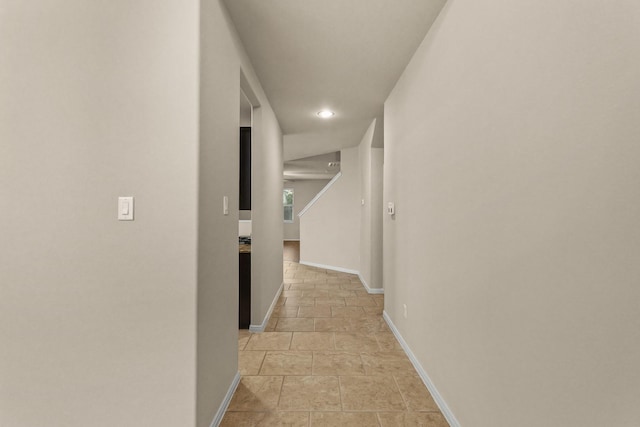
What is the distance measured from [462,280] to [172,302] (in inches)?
58.5

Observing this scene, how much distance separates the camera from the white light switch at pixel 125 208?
5.07 ft

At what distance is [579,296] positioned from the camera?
978 mm

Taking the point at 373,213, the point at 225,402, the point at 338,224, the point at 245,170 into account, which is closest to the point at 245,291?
the point at 245,170

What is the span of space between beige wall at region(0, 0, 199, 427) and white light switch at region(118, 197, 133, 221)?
33mm

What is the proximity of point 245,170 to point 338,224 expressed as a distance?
11.0 feet

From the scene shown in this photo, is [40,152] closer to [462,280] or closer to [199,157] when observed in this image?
[199,157]

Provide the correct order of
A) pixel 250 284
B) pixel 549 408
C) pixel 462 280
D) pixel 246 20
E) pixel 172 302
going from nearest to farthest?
1. pixel 549 408
2. pixel 172 302
3. pixel 462 280
4. pixel 246 20
5. pixel 250 284

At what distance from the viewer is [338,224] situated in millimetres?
6613

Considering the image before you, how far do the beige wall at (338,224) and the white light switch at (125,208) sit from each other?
4904 millimetres

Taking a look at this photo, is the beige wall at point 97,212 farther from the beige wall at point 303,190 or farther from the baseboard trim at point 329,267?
the beige wall at point 303,190

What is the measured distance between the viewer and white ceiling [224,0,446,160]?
209 centimetres

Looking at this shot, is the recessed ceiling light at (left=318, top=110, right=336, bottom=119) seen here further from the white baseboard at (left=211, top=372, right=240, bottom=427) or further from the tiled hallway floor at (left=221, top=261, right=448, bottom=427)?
the white baseboard at (left=211, top=372, right=240, bottom=427)

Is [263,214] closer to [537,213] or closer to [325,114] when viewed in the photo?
[325,114]

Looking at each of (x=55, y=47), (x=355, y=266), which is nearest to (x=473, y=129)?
(x=55, y=47)
